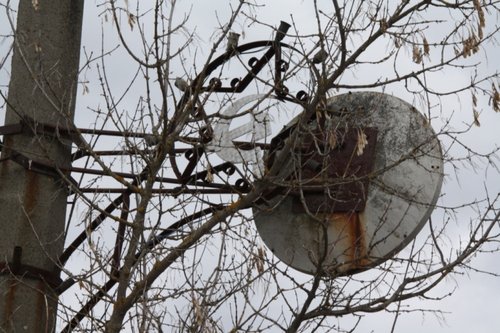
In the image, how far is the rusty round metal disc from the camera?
13.6 meters

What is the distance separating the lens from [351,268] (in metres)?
12.9

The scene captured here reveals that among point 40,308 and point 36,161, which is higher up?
point 36,161

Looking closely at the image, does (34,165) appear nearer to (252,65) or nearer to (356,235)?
(252,65)

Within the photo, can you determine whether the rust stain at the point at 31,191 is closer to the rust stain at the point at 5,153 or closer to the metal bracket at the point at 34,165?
the metal bracket at the point at 34,165

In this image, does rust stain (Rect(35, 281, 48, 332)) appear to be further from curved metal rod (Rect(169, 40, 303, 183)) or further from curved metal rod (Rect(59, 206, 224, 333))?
curved metal rod (Rect(169, 40, 303, 183))

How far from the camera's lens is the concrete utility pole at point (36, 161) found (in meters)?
12.6

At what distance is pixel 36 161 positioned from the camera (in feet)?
42.4

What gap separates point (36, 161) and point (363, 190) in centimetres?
255

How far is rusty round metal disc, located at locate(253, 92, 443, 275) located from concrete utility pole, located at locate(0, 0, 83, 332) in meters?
1.61

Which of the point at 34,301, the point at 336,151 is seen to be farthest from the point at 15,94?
the point at 336,151

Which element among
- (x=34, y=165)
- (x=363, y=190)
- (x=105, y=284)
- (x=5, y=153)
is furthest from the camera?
(x=363, y=190)

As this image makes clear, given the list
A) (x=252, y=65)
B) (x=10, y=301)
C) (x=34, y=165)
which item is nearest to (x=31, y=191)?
(x=34, y=165)

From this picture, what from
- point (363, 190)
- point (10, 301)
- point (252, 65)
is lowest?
point (10, 301)

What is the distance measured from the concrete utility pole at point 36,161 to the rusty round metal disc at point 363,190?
1609 millimetres
